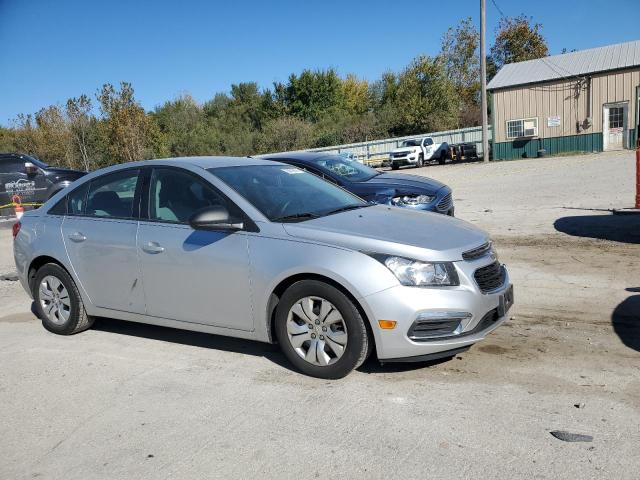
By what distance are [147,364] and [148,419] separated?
1.07 m

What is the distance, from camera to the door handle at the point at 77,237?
5352 mm

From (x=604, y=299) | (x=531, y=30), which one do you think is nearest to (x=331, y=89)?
(x=531, y=30)

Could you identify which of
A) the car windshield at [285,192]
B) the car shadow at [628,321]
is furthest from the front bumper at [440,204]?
the car shadow at [628,321]

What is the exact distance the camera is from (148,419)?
3822 mm

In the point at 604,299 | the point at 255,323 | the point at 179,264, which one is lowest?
the point at 604,299

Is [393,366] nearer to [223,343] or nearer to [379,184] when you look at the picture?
[223,343]

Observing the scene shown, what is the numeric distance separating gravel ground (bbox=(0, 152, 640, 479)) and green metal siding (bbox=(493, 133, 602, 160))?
26.6 m

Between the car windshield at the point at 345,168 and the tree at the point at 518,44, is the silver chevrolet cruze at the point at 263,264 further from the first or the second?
the tree at the point at 518,44

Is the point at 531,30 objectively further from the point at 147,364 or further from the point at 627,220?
the point at 147,364

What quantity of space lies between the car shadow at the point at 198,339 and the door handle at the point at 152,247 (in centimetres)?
96

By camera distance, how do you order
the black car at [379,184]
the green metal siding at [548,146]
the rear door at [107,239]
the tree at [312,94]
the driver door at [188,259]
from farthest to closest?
1. the tree at [312,94]
2. the green metal siding at [548,146]
3. the black car at [379,184]
4. the rear door at [107,239]
5. the driver door at [188,259]

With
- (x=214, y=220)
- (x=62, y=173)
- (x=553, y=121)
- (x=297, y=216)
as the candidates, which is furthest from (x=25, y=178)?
(x=553, y=121)

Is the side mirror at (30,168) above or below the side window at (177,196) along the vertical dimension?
above

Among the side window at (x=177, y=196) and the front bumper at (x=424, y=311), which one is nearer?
the front bumper at (x=424, y=311)
